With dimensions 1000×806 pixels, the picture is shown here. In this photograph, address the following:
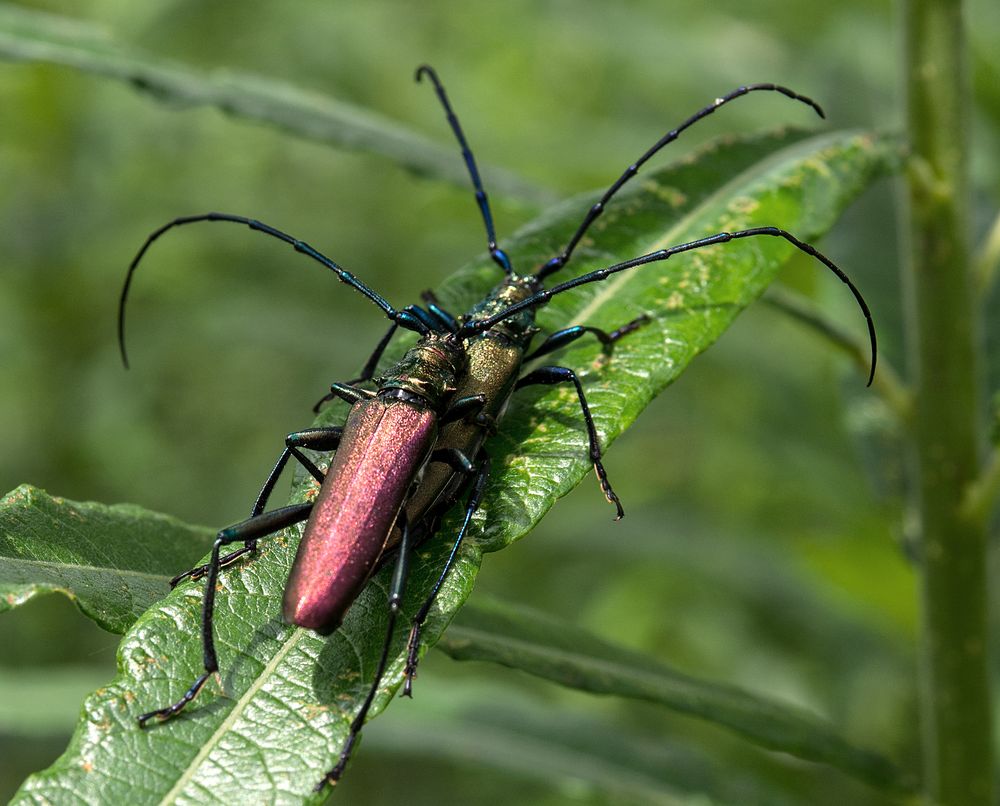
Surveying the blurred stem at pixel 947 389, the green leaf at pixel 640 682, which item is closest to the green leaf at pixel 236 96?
the blurred stem at pixel 947 389

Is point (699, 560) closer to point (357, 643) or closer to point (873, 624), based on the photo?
point (873, 624)

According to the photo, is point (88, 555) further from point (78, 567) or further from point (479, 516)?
point (479, 516)

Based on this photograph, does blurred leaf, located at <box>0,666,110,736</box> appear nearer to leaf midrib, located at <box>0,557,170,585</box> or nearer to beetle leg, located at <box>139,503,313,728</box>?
leaf midrib, located at <box>0,557,170,585</box>

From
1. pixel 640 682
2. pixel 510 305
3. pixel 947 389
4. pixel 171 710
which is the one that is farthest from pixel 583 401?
pixel 171 710

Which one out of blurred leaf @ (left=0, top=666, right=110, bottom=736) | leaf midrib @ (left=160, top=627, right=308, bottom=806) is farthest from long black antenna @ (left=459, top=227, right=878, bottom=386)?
blurred leaf @ (left=0, top=666, right=110, bottom=736)

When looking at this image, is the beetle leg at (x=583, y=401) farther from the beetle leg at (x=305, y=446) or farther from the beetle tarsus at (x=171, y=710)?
the beetle tarsus at (x=171, y=710)
